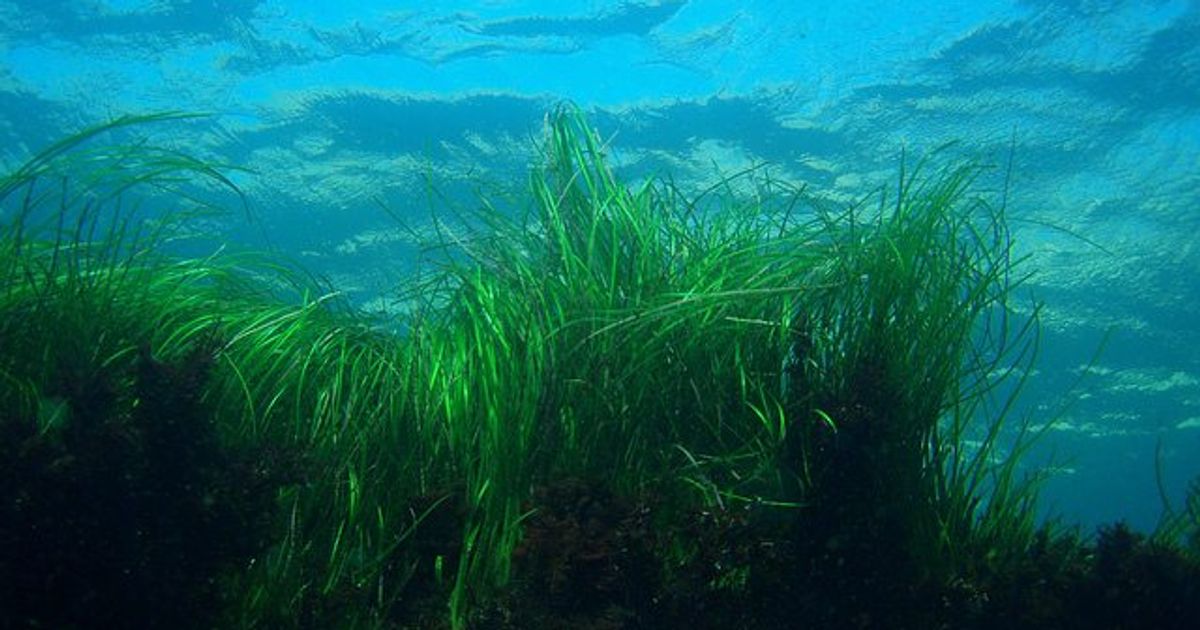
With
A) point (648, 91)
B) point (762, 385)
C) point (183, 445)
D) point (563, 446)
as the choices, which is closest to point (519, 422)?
point (563, 446)

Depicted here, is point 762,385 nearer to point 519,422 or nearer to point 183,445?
point 519,422

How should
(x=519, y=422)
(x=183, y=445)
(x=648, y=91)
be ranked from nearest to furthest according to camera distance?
(x=183, y=445) < (x=519, y=422) < (x=648, y=91)

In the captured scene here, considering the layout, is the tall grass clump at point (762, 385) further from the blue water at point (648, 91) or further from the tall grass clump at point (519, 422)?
the blue water at point (648, 91)

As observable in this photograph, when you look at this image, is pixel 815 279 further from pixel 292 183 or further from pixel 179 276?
pixel 292 183

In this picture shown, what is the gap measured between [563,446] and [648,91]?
12.9 m

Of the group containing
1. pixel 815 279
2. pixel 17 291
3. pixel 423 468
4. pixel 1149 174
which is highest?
pixel 1149 174

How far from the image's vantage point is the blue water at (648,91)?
13.4 m

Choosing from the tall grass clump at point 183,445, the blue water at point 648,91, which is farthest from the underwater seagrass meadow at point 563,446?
the blue water at point 648,91

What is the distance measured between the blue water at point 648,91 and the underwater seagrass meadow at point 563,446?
10.1 m

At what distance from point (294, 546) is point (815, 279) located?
8.91ft

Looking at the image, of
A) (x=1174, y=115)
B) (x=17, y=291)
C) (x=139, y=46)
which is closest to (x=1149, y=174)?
(x=1174, y=115)

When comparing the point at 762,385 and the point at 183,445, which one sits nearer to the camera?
the point at 183,445

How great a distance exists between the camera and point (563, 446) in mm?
3215

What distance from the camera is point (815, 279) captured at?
11.6 ft
